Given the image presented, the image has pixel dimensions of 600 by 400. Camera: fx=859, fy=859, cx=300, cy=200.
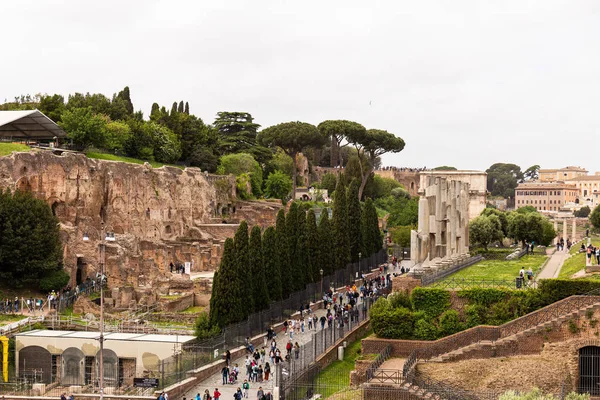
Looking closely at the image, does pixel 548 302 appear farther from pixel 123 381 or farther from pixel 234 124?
pixel 234 124

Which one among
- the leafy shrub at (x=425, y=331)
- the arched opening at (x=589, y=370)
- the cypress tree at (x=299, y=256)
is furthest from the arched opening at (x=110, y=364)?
the arched opening at (x=589, y=370)

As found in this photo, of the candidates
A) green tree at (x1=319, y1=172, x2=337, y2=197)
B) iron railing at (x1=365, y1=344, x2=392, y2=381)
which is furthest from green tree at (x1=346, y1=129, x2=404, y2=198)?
iron railing at (x1=365, y1=344, x2=392, y2=381)

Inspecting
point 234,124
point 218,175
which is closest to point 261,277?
point 218,175

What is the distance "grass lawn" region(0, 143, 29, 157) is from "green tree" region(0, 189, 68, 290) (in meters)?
6.00

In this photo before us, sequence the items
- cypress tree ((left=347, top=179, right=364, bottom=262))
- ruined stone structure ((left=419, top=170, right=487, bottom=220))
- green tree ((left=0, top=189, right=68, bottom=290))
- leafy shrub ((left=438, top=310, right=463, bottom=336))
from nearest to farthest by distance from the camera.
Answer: leafy shrub ((left=438, top=310, right=463, bottom=336))
green tree ((left=0, top=189, right=68, bottom=290))
cypress tree ((left=347, top=179, right=364, bottom=262))
ruined stone structure ((left=419, top=170, right=487, bottom=220))

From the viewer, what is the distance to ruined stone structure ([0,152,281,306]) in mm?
54375

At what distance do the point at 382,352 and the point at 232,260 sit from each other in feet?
33.4

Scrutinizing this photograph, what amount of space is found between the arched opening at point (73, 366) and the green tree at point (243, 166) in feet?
192

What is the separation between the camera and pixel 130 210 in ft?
226

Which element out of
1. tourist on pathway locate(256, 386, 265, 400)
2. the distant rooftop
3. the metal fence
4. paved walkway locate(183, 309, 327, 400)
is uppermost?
the metal fence

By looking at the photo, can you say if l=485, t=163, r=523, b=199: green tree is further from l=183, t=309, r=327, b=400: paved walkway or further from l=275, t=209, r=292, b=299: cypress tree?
l=183, t=309, r=327, b=400: paved walkway

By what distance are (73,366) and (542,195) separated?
14447 cm

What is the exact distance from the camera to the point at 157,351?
35781 millimetres

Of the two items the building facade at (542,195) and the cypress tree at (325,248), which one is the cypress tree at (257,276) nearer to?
the cypress tree at (325,248)
